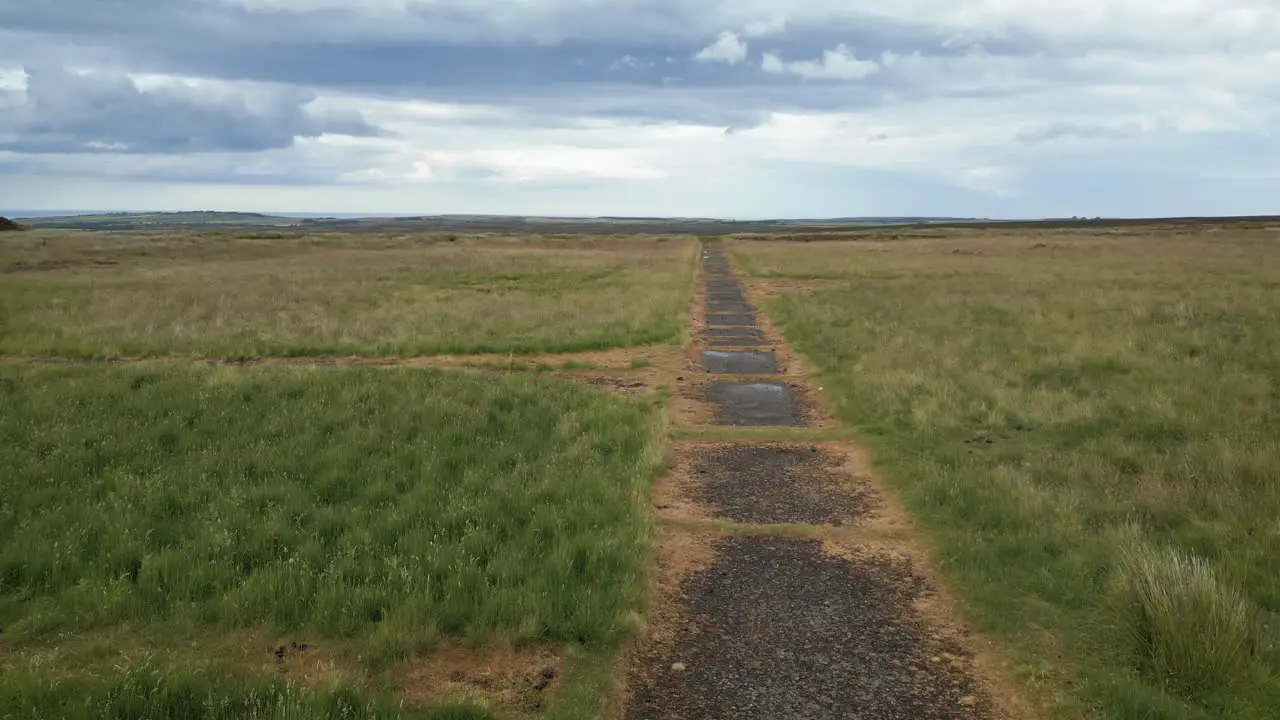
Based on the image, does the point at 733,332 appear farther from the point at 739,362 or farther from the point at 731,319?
the point at 739,362

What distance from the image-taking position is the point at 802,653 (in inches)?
220

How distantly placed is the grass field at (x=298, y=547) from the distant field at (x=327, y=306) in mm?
8835

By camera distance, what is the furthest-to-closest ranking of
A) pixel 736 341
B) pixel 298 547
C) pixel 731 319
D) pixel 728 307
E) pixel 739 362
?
pixel 728 307, pixel 731 319, pixel 736 341, pixel 739 362, pixel 298 547

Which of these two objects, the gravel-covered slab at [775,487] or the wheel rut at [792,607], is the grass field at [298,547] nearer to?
the wheel rut at [792,607]

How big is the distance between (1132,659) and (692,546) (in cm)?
377

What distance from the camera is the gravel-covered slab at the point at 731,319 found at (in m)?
26.5

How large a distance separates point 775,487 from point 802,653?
4.07 meters

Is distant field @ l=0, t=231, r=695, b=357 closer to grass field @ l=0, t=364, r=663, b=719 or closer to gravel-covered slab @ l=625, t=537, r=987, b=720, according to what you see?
grass field @ l=0, t=364, r=663, b=719

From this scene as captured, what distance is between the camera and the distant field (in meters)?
20.5

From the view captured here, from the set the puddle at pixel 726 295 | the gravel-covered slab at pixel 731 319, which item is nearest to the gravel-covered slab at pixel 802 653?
the gravel-covered slab at pixel 731 319

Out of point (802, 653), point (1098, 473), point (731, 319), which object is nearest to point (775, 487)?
point (1098, 473)

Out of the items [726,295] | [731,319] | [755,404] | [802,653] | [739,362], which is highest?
[726,295]

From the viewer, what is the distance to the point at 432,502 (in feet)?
27.1

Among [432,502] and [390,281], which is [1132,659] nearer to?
[432,502]
